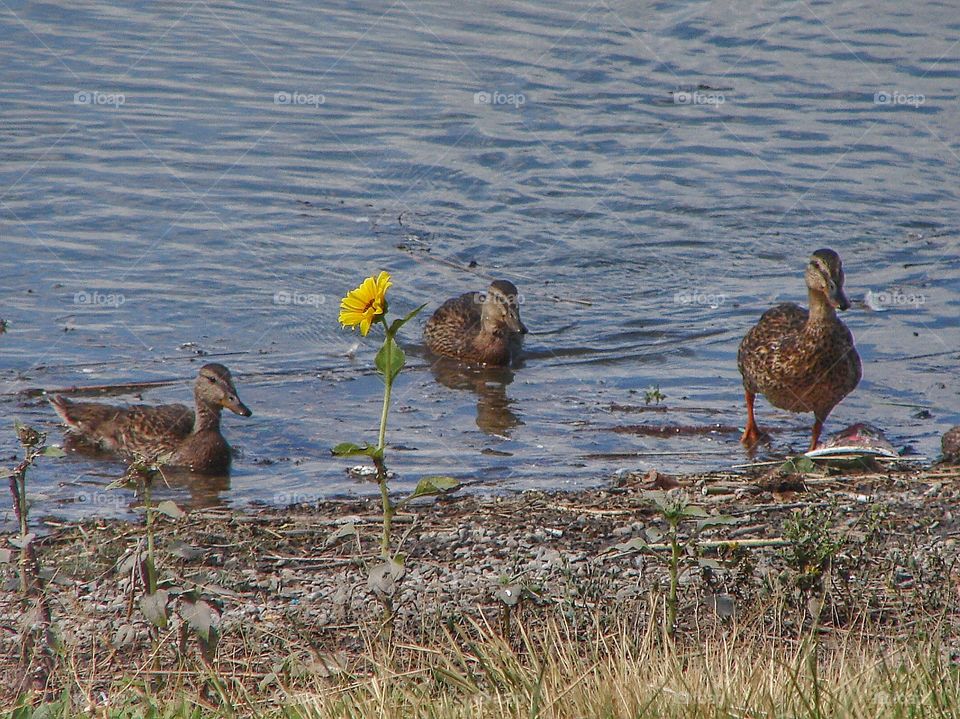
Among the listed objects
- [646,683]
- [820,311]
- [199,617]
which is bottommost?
[646,683]

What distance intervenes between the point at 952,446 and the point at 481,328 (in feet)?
15.3

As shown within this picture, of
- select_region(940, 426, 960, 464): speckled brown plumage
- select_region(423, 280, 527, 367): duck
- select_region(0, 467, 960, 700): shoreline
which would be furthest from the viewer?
select_region(423, 280, 527, 367): duck

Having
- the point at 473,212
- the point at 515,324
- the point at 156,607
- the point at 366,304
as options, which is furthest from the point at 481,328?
the point at 156,607

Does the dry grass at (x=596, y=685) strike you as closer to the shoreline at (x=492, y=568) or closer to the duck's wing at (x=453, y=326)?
the shoreline at (x=492, y=568)

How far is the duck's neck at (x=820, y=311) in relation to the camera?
8.98 m

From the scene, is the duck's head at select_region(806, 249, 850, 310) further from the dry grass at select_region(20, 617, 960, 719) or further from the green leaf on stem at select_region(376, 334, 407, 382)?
the green leaf on stem at select_region(376, 334, 407, 382)

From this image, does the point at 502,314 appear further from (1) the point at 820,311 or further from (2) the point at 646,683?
(2) the point at 646,683

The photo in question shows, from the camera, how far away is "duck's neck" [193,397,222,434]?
Result: 8914 millimetres

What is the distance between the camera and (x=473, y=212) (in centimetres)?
1418

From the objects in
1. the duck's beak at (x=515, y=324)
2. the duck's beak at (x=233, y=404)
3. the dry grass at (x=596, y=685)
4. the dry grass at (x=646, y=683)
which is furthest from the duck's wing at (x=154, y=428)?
the dry grass at (x=646, y=683)

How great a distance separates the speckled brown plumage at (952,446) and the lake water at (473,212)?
0.95m

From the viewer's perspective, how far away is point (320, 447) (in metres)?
8.72

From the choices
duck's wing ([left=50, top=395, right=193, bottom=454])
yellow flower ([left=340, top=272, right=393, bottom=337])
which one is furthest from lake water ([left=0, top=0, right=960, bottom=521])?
yellow flower ([left=340, top=272, right=393, bottom=337])

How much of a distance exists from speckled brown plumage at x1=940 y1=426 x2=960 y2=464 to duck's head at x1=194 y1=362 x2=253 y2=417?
4.53 m
